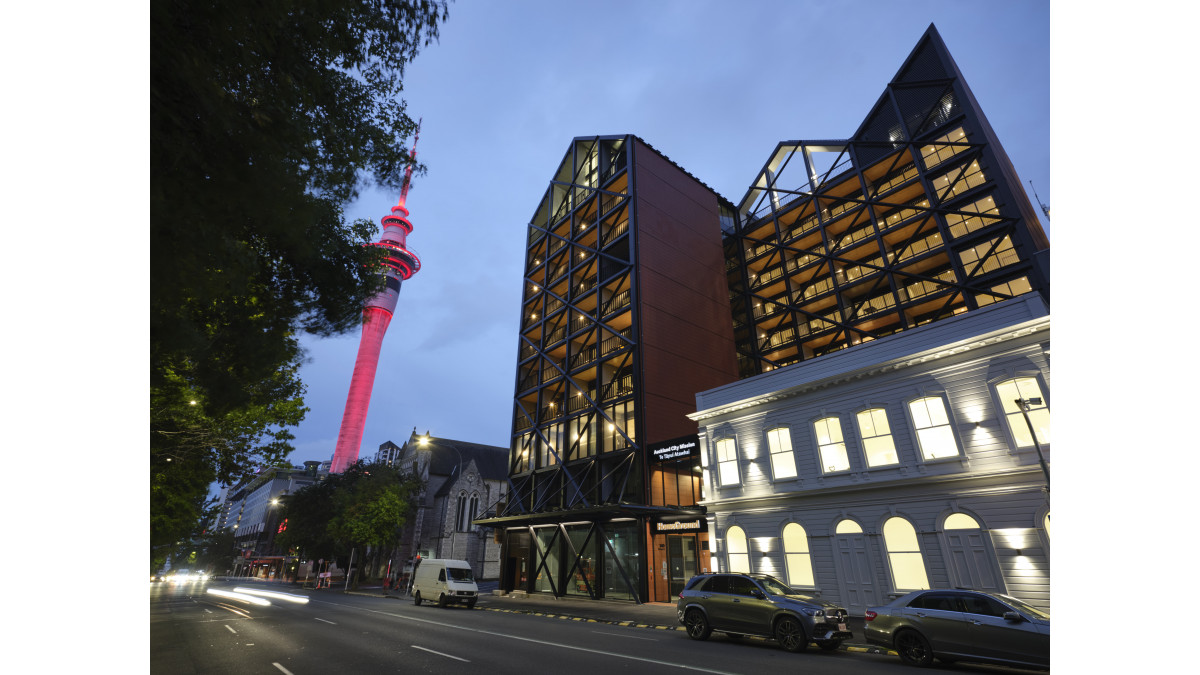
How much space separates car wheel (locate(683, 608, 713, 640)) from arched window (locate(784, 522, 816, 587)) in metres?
7.15

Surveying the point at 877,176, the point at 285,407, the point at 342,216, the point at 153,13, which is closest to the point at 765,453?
the point at 342,216

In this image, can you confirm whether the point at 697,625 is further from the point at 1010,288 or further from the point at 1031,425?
the point at 1010,288

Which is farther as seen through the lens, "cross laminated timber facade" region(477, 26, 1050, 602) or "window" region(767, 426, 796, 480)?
"cross laminated timber facade" region(477, 26, 1050, 602)

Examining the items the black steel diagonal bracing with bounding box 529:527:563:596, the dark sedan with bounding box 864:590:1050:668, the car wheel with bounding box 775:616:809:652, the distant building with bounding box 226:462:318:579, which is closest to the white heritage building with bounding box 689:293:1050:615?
the dark sedan with bounding box 864:590:1050:668

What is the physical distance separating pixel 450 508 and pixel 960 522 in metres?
50.7

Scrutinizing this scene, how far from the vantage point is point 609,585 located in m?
28.1

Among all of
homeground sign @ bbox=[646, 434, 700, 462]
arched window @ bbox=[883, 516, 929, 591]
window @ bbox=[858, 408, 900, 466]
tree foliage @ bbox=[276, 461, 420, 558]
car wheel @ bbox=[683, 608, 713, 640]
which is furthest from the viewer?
tree foliage @ bbox=[276, 461, 420, 558]

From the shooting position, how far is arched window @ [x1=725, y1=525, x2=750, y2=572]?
20.9 meters

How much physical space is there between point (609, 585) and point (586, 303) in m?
20.4

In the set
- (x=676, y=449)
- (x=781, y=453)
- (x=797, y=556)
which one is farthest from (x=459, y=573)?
(x=781, y=453)

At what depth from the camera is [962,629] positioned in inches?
384

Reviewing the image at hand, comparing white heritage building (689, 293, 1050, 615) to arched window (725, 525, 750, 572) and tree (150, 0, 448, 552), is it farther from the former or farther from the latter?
tree (150, 0, 448, 552)

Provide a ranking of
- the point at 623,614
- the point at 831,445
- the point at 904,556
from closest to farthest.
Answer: the point at 904,556, the point at 831,445, the point at 623,614

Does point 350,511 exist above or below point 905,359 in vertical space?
below
